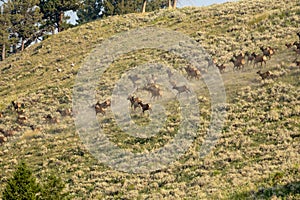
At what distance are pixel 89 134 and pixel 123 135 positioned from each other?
3.04 m

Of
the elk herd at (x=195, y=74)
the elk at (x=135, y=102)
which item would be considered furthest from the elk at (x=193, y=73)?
the elk at (x=135, y=102)

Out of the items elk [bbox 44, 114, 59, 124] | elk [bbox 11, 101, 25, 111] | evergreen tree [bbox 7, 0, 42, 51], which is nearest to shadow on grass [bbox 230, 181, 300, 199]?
elk [bbox 44, 114, 59, 124]

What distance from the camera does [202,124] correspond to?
31.1 meters

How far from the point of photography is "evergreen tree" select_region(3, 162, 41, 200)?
18.4 m

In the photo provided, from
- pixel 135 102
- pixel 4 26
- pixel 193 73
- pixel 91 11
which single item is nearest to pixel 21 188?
pixel 135 102

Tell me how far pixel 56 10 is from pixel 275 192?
Result: 68.7 m

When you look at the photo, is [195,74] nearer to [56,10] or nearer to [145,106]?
[145,106]

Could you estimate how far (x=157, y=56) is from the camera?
53844mm

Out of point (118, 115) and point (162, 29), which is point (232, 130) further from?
point (162, 29)

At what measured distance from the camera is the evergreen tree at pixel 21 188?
60.4 feet

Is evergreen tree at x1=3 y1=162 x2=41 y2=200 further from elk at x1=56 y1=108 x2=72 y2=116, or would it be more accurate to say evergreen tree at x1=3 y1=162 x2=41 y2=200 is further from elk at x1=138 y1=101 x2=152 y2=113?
elk at x1=56 y1=108 x2=72 y2=116

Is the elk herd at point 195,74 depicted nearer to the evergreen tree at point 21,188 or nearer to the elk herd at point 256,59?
the elk herd at point 256,59

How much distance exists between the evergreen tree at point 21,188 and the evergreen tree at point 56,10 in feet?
213

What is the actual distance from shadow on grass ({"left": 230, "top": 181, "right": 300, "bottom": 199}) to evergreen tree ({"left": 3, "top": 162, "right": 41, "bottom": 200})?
778 cm
